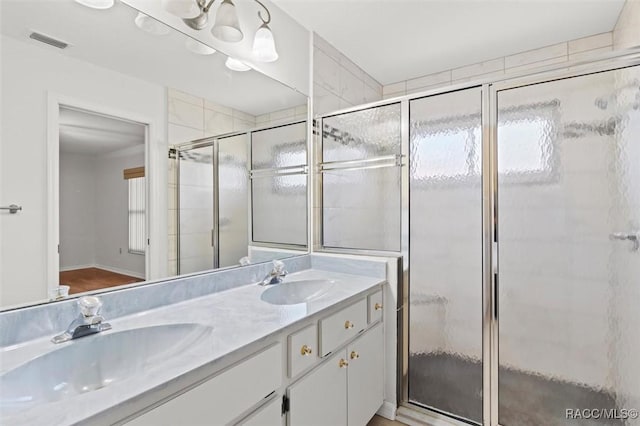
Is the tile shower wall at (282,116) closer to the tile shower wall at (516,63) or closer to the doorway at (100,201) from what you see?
the doorway at (100,201)

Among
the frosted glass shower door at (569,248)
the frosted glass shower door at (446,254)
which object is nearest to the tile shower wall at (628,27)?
the frosted glass shower door at (569,248)

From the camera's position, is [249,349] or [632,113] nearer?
[249,349]

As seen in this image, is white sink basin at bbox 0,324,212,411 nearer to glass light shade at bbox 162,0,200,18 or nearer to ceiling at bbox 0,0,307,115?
ceiling at bbox 0,0,307,115

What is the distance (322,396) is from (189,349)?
0.60 metres

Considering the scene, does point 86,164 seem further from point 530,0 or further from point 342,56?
point 530,0

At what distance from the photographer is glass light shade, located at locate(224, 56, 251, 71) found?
1.59 m

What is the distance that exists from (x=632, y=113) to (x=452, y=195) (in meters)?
0.78

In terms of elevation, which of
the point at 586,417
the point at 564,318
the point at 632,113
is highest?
the point at 632,113

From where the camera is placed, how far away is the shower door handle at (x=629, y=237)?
4.34 feet

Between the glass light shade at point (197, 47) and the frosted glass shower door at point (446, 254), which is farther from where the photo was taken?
the frosted glass shower door at point (446, 254)

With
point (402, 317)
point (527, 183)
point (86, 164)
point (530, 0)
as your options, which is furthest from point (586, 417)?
point (86, 164)

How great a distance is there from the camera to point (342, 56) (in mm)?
2449

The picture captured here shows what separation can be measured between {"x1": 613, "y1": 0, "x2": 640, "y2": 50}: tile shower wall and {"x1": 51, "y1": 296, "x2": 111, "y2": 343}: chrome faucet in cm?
252

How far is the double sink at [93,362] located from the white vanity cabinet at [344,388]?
42 cm
